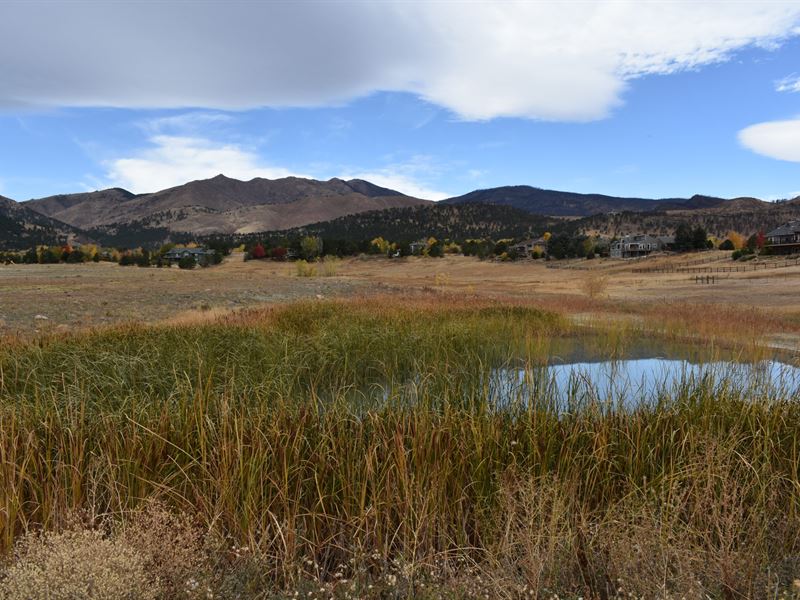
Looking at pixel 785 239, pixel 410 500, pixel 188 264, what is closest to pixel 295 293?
pixel 410 500

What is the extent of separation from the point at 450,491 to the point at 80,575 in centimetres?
241

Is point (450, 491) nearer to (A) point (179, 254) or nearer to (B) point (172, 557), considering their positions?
(B) point (172, 557)

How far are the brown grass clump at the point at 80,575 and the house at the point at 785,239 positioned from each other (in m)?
83.8

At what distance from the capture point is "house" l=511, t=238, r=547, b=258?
3760 inches

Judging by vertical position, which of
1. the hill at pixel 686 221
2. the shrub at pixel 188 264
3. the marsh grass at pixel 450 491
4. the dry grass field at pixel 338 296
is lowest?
the dry grass field at pixel 338 296

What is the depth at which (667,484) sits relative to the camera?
13.3ft

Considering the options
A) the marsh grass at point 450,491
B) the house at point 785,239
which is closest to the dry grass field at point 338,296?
the house at point 785,239

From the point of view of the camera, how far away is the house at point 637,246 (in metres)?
93.6

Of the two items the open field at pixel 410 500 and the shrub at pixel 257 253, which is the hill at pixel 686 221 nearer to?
the shrub at pixel 257 253

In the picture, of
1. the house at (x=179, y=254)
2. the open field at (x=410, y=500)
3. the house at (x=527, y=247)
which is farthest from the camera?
the house at (x=179, y=254)

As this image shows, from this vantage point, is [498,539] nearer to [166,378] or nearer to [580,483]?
[580,483]

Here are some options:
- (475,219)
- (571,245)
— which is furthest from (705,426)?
(475,219)

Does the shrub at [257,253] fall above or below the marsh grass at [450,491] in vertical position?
above

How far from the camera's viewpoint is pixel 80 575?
2.53 metres
